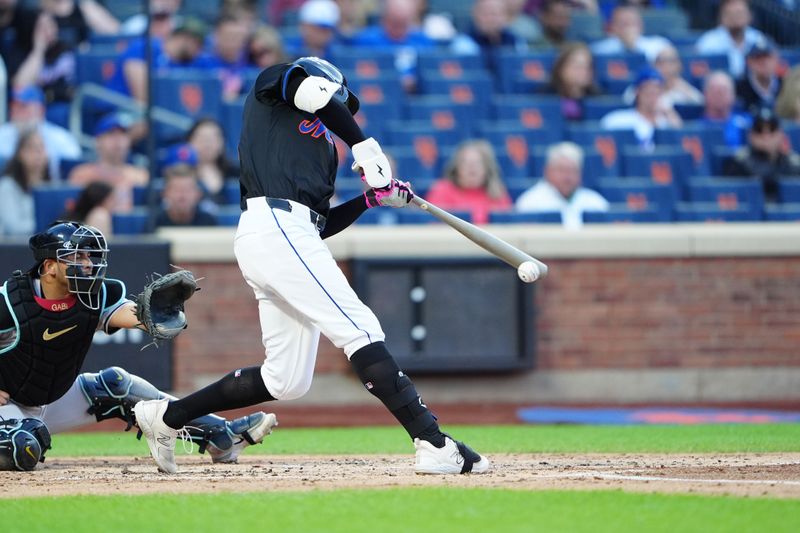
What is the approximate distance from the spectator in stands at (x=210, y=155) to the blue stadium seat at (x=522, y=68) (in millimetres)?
2927

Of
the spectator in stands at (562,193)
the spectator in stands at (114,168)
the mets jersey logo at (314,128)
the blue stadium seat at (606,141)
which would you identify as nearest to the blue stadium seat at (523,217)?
the spectator in stands at (562,193)

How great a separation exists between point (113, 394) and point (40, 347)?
1.88 feet

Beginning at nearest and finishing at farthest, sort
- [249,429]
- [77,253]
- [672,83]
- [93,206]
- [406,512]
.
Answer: [406,512], [77,253], [249,429], [93,206], [672,83]

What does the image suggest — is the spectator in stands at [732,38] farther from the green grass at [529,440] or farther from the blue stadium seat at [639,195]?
the green grass at [529,440]

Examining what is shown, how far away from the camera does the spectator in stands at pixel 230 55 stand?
1134 cm

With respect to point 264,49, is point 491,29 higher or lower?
higher

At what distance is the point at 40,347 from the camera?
18.6 feet

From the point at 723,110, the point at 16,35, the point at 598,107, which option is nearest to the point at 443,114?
the point at 598,107

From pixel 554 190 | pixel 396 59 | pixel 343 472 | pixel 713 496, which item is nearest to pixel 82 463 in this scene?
pixel 343 472

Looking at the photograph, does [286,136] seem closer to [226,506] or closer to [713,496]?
[226,506]

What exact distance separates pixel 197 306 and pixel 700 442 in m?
4.04

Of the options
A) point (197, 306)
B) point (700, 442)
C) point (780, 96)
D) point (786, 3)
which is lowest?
point (700, 442)

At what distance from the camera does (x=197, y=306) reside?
379 inches

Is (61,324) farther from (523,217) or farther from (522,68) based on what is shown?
(522,68)
